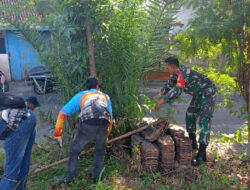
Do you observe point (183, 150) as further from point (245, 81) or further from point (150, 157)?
point (245, 81)

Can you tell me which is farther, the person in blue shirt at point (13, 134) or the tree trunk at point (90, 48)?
the tree trunk at point (90, 48)

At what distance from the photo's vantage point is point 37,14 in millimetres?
3914

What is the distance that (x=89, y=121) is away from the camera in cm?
269

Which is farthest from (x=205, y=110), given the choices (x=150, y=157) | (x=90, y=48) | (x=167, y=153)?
(x=90, y=48)

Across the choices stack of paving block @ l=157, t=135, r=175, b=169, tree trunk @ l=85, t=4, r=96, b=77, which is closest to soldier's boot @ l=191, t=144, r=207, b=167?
stack of paving block @ l=157, t=135, r=175, b=169

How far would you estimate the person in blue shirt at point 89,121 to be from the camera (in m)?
2.70

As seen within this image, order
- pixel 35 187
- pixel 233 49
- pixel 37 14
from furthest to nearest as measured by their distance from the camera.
→ 1. pixel 37 14
2. pixel 233 49
3. pixel 35 187

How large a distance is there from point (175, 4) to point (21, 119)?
2.58m

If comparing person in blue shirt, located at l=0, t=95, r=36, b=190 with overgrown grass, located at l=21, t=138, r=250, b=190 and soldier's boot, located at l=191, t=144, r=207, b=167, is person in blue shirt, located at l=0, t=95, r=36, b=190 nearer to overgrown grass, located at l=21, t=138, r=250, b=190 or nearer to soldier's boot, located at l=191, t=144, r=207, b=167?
overgrown grass, located at l=21, t=138, r=250, b=190

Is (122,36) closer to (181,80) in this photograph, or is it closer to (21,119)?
(181,80)

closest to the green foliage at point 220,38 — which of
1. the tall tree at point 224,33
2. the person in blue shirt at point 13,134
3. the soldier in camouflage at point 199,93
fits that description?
the tall tree at point 224,33

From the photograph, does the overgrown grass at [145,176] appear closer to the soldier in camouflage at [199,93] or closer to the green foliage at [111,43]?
the soldier in camouflage at [199,93]

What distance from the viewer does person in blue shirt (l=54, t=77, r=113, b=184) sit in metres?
2.70

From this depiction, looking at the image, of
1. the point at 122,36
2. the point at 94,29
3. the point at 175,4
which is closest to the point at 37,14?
the point at 94,29
